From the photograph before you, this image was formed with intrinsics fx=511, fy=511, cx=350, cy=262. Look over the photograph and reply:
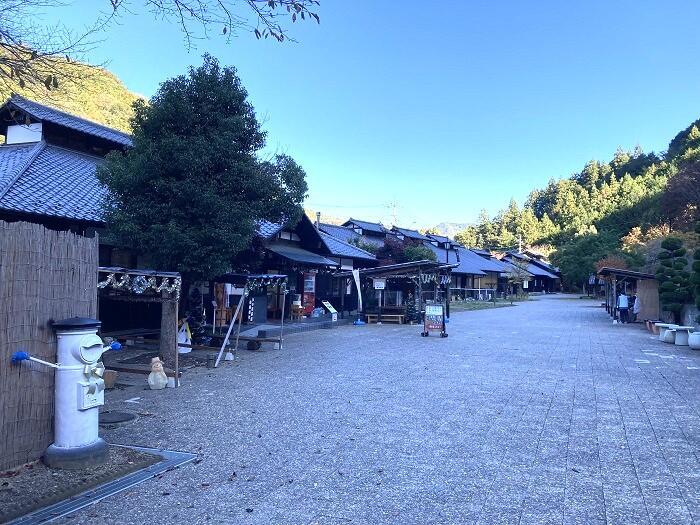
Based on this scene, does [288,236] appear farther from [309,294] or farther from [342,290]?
[342,290]

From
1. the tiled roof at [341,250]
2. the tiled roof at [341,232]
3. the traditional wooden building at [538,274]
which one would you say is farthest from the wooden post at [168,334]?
the traditional wooden building at [538,274]

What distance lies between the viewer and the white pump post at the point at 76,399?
4418 millimetres

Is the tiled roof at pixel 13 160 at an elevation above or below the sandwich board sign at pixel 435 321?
above

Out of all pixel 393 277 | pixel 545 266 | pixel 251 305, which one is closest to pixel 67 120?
pixel 251 305

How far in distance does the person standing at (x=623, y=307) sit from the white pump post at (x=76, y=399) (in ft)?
75.8

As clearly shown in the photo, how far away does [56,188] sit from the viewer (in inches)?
481

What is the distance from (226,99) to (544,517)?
10.1 metres

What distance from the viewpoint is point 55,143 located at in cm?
1520

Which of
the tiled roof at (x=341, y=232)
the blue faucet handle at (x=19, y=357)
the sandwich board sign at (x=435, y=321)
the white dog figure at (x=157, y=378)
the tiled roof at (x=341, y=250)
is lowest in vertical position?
the white dog figure at (x=157, y=378)

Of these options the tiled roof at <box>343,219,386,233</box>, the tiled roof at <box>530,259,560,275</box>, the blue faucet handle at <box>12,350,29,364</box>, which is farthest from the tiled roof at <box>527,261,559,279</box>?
the blue faucet handle at <box>12,350,29,364</box>

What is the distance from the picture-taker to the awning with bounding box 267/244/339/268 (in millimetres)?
19000

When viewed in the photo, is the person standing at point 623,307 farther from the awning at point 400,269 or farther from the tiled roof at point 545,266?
the tiled roof at point 545,266

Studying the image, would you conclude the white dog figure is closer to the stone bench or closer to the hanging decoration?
the hanging decoration

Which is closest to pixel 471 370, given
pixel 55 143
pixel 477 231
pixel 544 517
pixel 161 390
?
pixel 161 390
